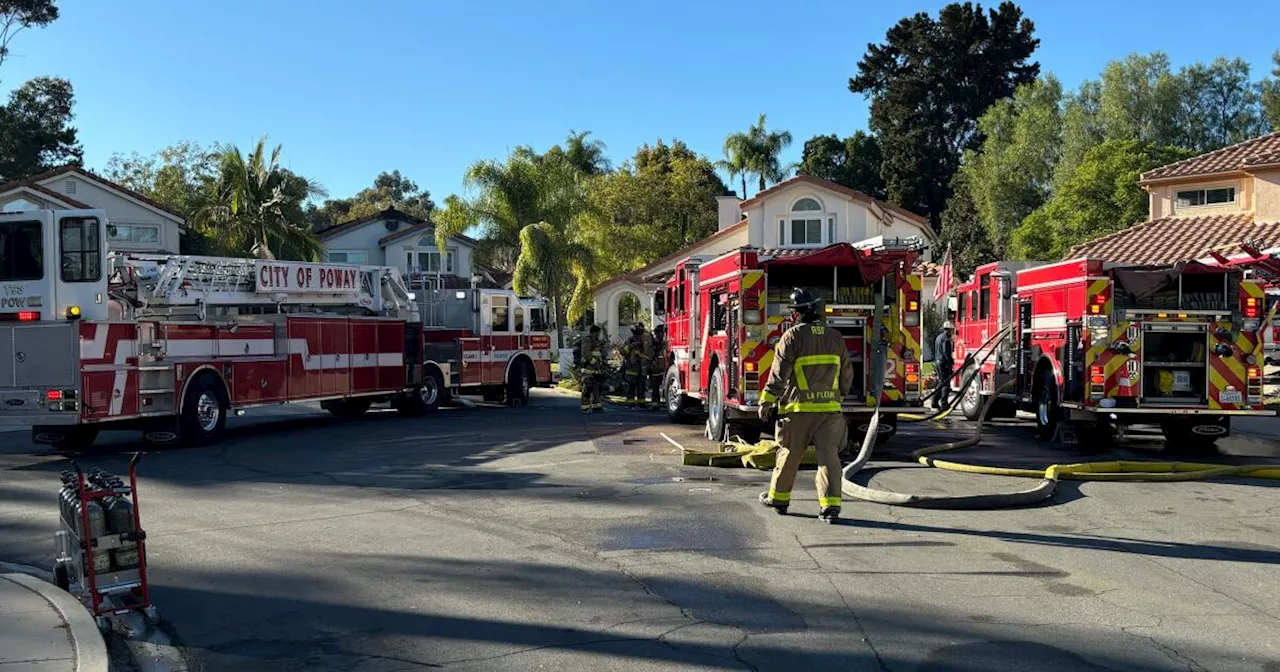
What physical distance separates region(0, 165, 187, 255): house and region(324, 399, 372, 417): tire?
2279cm

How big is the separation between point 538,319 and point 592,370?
4549 millimetres

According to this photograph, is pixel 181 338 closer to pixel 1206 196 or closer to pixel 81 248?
pixel 81 248

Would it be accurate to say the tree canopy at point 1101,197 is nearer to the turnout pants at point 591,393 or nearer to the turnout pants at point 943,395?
the turnout pants at point 943,395

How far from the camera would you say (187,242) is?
47.9 meters

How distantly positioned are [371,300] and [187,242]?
31.0 metres

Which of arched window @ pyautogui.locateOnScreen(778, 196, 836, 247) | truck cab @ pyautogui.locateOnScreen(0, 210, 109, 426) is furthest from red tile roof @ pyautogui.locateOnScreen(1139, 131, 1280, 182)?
truck cab @ pyautogui.locateOnScreen(0, 210, 109, 426)

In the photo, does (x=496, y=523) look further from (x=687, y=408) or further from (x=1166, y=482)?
(x=687, y=408)

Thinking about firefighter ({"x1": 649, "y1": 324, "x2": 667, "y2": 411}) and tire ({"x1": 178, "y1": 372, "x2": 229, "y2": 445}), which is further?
firefighter ({"x1": 649, "y1": 324, "x2": 667, "y2": 411})

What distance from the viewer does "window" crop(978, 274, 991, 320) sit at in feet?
58.5

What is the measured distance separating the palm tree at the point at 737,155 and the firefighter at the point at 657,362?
3124cm

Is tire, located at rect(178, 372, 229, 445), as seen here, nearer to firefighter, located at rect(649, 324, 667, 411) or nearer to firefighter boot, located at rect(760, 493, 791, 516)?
firefighter, located at rect(649, 324, 667, 411)

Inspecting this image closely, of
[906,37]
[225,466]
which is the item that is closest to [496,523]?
[225,466]

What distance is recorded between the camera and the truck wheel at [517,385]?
23.9 meters

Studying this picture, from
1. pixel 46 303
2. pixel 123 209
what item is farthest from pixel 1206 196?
pixel 123 209
